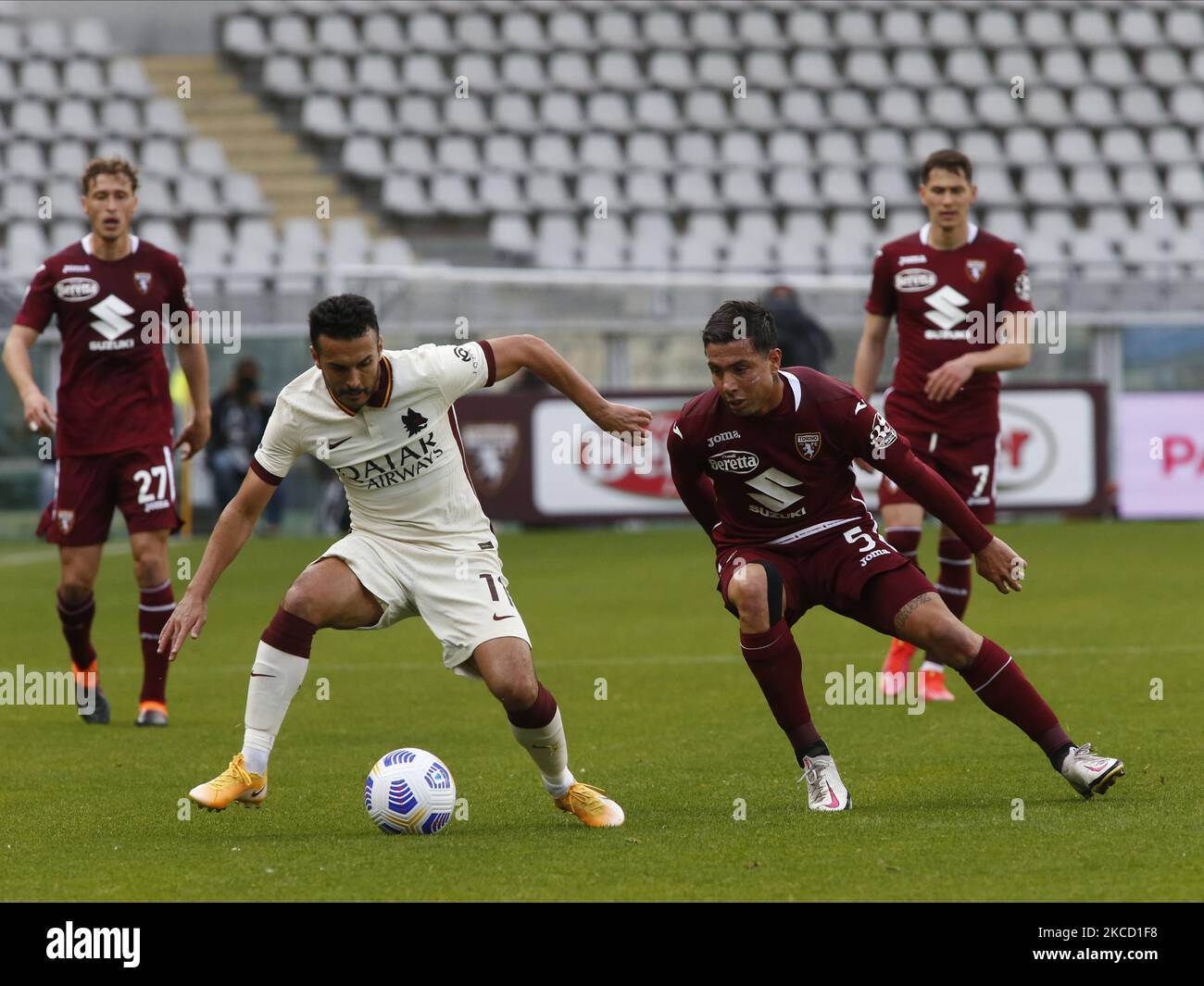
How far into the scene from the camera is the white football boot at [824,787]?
18.7 ft

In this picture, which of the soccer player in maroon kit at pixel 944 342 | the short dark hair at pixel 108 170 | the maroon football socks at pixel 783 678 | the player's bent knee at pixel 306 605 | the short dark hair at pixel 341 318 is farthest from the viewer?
the soccer player in maroon kit at pixel 944 342

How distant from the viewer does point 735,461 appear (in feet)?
19.2

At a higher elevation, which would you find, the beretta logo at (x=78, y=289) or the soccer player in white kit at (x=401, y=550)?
the beretta logo at (x=78, y=289)

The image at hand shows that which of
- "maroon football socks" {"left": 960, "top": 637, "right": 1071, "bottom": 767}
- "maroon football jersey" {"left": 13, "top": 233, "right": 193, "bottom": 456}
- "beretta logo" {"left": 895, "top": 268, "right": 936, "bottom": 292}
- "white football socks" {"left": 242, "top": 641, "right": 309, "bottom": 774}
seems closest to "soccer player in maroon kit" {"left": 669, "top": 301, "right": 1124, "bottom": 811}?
"maroon football socks" {"left": 960, "top": 637, "right": 1071, "bottom": 767}

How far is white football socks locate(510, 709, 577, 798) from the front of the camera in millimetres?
5652

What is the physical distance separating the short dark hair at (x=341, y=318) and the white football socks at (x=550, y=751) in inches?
50.4

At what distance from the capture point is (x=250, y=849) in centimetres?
531

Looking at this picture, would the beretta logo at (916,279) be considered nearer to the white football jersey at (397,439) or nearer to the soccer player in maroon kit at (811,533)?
the soccer player in maroon kit at (811,533)

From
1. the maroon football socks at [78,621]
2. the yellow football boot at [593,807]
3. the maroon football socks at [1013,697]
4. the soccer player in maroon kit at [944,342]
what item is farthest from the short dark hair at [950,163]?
the maroon football socks at [78,621]

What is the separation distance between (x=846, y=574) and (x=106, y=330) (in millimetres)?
3805

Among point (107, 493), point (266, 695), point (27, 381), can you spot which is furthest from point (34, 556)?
point (266, 695)

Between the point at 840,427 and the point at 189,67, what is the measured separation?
24.4m

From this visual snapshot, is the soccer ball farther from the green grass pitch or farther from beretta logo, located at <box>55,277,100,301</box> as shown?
beretta logo, located at <box>55,277,100,301</box>

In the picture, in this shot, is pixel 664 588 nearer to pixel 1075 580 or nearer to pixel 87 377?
pixel 1075 580
